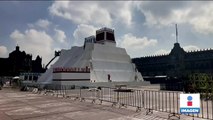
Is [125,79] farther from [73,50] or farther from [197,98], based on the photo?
[197,98]

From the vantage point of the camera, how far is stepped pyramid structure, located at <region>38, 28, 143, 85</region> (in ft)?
145

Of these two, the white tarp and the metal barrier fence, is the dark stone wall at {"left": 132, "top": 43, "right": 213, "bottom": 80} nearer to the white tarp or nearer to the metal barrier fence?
the white tarp

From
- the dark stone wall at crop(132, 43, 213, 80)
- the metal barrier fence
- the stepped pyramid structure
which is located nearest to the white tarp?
the stepped pyramid structure

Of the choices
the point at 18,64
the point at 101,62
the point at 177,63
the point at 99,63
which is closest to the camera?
the point at 99,63

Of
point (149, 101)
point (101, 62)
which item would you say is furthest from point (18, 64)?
point (149, 101)

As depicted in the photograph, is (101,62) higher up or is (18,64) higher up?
(18,64)

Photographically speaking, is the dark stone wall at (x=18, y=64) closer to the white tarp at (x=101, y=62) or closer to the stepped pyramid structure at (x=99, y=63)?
the white tarp at (x=101, y=62)

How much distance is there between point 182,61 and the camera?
66.6 meters

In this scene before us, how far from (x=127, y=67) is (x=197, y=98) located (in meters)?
49.7

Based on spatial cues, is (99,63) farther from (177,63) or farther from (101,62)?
(177,63)

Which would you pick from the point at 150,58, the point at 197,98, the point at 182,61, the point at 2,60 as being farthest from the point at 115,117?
the point at 2,60

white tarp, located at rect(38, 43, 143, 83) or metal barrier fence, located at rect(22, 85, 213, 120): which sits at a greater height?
white tarp, located at rect(38, 43, 143, 83)

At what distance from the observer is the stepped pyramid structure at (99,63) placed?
4428cm

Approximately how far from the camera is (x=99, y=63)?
49.5m
